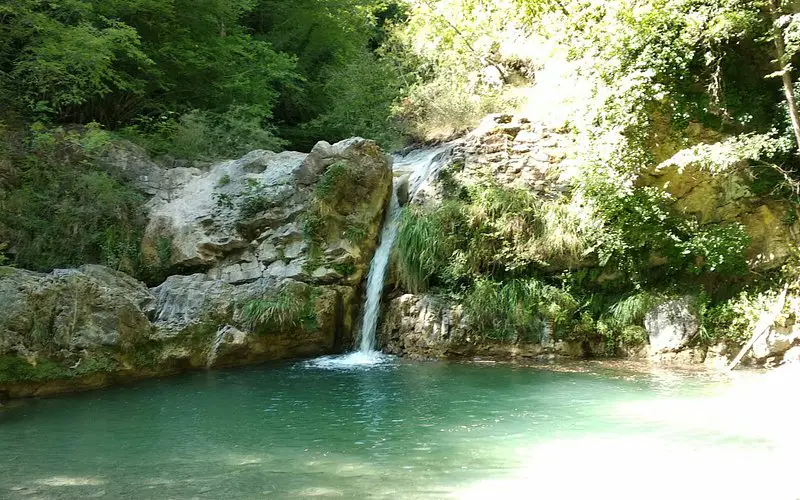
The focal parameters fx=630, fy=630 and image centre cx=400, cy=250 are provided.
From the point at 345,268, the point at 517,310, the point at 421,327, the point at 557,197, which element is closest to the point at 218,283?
Result: the point at 345,268

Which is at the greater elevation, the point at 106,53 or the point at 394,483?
the point at 106,53

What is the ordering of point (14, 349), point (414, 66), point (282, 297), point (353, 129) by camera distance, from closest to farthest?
point (14, 349) < point (282, 297) < point (353, 129) < point (414, 66)

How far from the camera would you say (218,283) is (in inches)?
394

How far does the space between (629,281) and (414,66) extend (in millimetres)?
11538

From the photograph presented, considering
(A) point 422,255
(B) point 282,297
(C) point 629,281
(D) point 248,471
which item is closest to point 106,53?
(B) point 282,297

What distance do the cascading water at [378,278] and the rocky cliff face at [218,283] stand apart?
233mm

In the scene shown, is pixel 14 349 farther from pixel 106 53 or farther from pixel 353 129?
pixel 353 129

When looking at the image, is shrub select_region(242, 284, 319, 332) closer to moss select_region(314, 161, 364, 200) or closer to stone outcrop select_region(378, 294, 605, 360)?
stone outcrop select_region(378, 294, 605, 360)

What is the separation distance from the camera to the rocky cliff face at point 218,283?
8.00m

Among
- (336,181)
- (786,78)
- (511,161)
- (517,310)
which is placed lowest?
(517,310)

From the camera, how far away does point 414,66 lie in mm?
19297

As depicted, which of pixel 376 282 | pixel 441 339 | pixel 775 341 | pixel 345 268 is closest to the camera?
pixel 775 341

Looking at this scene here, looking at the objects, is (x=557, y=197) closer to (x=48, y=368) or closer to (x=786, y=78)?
(x=786, y=78)

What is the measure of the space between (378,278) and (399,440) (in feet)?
17.1
